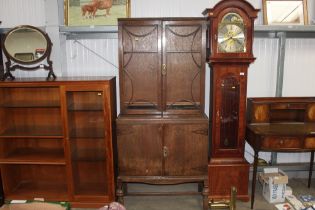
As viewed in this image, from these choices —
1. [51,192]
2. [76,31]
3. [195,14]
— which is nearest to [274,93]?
[195,14]

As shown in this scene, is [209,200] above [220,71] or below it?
below

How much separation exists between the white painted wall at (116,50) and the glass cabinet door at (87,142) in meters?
0.39

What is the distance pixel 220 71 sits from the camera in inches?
112

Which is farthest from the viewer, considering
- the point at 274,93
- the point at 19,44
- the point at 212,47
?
the point at 274,93

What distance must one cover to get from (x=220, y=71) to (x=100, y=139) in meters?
1.47

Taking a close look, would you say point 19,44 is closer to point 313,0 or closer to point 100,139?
point 100,139

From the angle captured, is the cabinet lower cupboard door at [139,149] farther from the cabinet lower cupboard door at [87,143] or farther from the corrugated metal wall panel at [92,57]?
the corrugated metal wall panel at [92,57]

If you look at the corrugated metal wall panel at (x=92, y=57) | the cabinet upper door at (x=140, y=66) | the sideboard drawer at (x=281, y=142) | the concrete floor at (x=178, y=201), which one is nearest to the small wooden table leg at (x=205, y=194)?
the concrete floor at (x=178, y=201)

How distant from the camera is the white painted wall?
318 centimetres

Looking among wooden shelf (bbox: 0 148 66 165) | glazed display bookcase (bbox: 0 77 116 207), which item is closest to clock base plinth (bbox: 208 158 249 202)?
glazed display bookcase (bbox: 0 77 116 207)

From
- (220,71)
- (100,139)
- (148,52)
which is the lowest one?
(100,139)

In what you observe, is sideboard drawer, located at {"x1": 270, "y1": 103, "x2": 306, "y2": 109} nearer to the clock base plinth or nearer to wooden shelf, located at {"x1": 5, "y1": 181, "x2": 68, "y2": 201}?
the clock base plinth

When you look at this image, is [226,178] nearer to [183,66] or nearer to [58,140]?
[183,66]

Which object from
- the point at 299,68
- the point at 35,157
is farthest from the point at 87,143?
the point at 299,68
